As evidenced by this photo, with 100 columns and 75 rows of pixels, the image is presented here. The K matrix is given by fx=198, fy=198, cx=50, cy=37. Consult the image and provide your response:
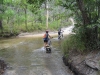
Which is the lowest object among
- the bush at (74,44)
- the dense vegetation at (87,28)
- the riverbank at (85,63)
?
the riverbank at (85,63)

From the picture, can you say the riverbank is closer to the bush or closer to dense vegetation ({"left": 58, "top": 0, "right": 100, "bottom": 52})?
the bush

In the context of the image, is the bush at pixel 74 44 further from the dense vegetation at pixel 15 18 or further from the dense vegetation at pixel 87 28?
the dense vegetation at pixel 15 18

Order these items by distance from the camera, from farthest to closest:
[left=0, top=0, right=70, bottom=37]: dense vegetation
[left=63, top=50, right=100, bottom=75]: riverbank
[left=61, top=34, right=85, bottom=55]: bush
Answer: [left=0, top=0, right=70, bottom=37]: dense vegetation < [left=61, top=34, right=85, bottom=55]: bush < [left=63, top=50, right=100, bottom=75]: riverbank

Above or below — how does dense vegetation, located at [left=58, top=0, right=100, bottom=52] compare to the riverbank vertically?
above

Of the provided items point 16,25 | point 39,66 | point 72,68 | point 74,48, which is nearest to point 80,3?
point 74,48

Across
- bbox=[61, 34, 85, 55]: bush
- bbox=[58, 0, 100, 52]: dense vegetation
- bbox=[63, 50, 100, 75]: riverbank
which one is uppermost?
bbox=[58, 0, 100, 52]: dense vegetation

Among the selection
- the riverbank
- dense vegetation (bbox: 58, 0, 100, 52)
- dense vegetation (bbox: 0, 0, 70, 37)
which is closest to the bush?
dense vegetation (bbox: 58, 0, 100, 52)

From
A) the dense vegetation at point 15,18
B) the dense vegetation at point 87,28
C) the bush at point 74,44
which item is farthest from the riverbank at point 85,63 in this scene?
the dense vegetation at point 15,18

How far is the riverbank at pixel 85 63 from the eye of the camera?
8.99m

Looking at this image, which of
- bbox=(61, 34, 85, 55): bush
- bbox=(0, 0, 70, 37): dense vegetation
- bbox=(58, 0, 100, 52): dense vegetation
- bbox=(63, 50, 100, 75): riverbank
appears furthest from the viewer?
bbox=(0, 0, 70, 37): dense vegetation

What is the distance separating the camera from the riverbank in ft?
29.5

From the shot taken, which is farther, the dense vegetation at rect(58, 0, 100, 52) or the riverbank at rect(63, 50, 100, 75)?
the dense vegetation at rect(58, 0, 100, 52)

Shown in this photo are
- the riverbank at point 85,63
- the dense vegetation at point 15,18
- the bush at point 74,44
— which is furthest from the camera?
the dense vegetation at point 15,18

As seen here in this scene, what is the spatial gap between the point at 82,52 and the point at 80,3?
2.85m
